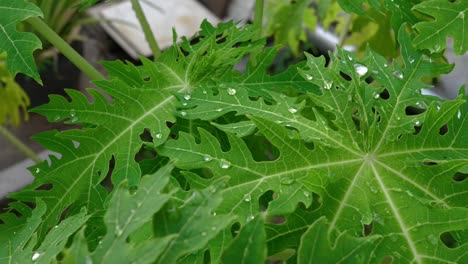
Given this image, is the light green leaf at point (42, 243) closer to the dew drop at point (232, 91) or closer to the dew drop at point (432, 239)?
the dew drop at point (232, 91)

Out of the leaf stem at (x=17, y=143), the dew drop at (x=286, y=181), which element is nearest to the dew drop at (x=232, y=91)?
the dew drop at (x=286, y=181)

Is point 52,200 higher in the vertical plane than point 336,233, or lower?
higher

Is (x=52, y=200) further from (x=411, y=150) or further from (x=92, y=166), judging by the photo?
(x=411, y=150)

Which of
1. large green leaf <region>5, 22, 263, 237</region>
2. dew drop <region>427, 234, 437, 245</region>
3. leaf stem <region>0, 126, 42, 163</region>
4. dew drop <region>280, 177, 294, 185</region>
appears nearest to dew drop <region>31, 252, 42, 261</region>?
large green leaf <region>5, 22, 263, 237</region>

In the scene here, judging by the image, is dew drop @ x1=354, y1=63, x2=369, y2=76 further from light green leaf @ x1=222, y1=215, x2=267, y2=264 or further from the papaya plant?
light green leaf @ x1=222, y1=215, x2=267, y2=264

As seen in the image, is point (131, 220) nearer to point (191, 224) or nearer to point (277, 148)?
point (191, 224)

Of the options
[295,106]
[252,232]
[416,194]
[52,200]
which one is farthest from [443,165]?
[52,200]

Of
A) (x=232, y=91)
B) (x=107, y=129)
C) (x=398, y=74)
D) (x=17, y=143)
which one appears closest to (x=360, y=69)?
(x=398, y=74)
